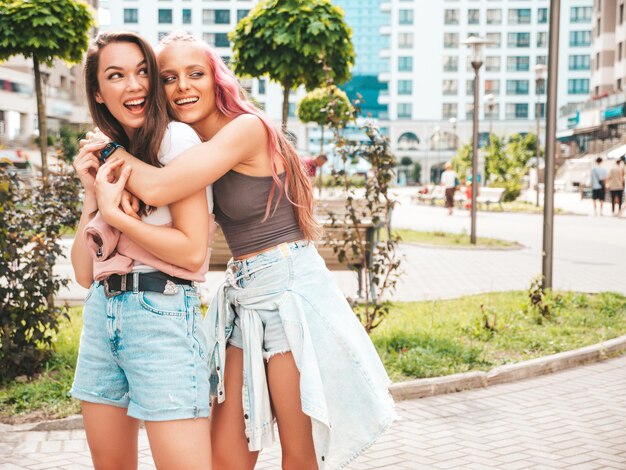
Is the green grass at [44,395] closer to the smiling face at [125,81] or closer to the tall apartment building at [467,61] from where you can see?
the smiling face at [125,81]

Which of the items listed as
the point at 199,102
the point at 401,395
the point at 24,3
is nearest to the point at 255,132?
the point at 199,102

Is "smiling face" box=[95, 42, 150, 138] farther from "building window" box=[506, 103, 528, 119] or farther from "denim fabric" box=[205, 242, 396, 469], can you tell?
"building window" box=[506, 103, 528, 119]

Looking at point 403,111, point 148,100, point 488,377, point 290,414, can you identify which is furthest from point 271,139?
point 403,111

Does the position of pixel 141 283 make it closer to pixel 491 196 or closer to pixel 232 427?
pixel 232 427

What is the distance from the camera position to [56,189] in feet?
24.6

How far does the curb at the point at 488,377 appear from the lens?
4.83 metres

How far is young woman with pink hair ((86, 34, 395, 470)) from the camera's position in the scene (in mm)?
2604

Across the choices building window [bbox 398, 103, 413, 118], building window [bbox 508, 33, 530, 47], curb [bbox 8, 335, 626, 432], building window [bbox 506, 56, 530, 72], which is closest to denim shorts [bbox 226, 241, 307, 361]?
curb [bbox 8, 335, 626, 432]

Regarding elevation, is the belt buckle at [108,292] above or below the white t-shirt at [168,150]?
below

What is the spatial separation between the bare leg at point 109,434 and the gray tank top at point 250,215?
2.05ft

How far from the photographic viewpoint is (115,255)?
2434 millimetres

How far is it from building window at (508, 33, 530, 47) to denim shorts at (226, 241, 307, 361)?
90575 millimetres

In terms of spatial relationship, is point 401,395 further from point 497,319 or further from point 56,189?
point 56,189

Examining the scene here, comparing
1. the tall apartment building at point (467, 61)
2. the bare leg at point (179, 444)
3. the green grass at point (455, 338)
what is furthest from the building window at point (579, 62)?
the bare leg at point (179, 444)
